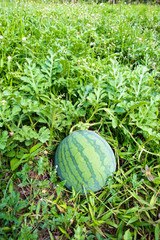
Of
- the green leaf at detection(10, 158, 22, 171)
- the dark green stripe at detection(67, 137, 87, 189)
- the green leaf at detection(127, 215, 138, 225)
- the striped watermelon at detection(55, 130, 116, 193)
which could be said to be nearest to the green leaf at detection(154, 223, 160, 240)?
the green leaf at detection(127, 215, 138, 225)

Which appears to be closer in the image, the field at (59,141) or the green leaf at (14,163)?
the field at (59,141)

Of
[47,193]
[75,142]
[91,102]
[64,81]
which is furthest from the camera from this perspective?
[64,81]

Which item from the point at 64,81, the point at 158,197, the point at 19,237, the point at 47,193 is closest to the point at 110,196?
the point at 158,197

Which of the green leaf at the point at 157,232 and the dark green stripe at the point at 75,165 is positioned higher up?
the dark green stripe at the point at 75,165

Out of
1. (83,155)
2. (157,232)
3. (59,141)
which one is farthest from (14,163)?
(157,232)

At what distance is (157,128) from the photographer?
1964 millimetres

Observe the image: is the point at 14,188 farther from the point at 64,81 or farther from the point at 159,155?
the point at 159,155

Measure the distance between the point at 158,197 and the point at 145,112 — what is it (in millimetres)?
851

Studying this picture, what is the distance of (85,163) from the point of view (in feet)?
5.23

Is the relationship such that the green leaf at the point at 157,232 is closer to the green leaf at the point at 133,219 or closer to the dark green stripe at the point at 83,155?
the green leaf at the point at 133,219

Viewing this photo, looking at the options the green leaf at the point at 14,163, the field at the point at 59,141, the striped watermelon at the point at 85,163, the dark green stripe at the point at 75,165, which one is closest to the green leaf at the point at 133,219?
the field at the point at 59,141

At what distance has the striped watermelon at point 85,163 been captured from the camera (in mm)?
1581

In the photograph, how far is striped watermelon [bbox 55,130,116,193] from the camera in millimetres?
1581

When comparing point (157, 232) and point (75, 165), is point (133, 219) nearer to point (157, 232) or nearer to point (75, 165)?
point (157, 232)
